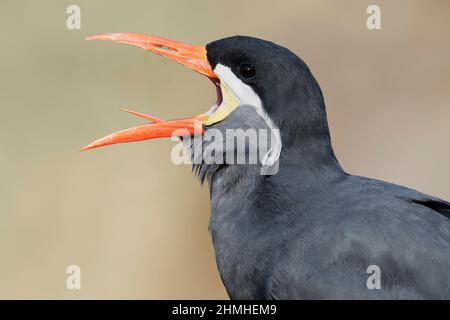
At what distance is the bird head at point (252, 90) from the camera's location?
4867mm

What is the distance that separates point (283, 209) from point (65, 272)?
5082 millimetres

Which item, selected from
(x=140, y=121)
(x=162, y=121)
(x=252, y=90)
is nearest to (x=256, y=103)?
(x=252, y=90)

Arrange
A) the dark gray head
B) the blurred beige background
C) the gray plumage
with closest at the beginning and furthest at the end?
the gray plumage
the dark gray head
the blurred beige background

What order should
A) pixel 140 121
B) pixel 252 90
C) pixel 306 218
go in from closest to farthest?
pixel 306 218 → pixel 252 90 → pixel 140 121

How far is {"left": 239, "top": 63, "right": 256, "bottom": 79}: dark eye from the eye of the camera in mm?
4957

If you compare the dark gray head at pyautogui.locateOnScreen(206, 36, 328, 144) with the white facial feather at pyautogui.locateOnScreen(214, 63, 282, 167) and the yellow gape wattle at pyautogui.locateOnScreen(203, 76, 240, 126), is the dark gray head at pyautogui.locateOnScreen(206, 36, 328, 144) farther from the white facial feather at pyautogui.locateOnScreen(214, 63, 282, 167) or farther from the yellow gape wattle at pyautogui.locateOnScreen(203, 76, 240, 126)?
the yellow gape wattle at pyautogui.locateOnScreen(203, 76, 240, 126)

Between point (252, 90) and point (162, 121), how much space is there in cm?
55

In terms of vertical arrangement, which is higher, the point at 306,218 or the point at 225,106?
the point at 225,106

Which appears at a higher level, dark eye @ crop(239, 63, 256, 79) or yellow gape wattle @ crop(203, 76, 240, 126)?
dark eye @ crop(239, 63, 256, 79)

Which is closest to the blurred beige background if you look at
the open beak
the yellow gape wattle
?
the open beak

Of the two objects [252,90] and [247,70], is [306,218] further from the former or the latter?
[247,70]

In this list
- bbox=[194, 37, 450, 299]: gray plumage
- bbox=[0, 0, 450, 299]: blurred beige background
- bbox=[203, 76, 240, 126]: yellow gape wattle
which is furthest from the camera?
bbox=[0, 0, 450, 299]: blurred beige background

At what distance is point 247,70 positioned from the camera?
498 centimetres

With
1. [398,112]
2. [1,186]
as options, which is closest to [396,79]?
[398,112]
